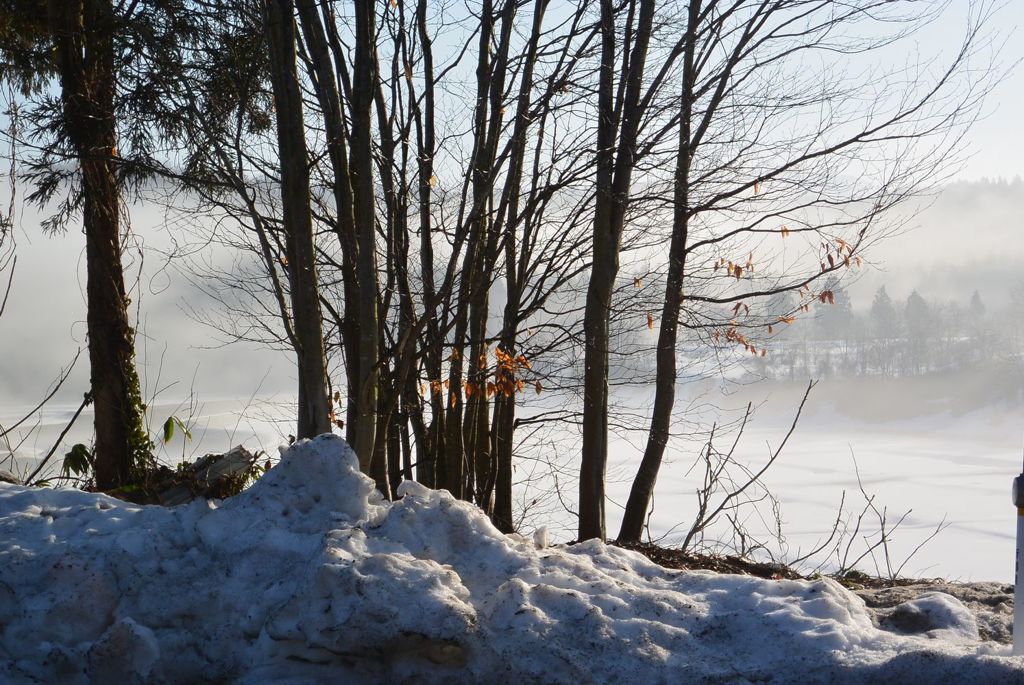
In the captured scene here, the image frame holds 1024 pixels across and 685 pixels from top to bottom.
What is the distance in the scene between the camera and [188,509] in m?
2.56

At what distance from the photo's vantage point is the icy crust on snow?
2016 millimetres

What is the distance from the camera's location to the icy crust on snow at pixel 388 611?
6.61 ft

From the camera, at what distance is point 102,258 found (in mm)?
6773

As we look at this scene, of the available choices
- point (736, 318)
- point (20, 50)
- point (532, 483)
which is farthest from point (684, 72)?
point (20, 50)

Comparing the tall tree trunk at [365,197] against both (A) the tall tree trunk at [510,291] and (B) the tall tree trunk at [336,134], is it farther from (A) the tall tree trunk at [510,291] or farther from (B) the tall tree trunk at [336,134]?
(A) the tall tree trunk at [510,291]

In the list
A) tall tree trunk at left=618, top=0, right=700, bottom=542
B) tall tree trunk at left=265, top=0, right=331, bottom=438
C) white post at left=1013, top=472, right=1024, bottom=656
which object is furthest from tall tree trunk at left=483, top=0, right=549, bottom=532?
white post at left=1013, top=472, right=1024, bottom=656

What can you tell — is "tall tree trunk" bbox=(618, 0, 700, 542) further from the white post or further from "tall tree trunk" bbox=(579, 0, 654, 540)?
the white post

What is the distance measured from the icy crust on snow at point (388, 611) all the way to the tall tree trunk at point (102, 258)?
462 centimetres

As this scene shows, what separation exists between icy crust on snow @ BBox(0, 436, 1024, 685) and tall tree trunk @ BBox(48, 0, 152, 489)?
4622 millimetres

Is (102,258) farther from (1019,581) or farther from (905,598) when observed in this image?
(1019,581)

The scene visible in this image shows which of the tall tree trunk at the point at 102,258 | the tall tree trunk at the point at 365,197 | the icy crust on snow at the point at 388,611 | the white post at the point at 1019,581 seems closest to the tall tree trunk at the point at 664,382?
the tall tree trunk at the point at 365,197

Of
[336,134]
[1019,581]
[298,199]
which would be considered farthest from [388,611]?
[336,134]

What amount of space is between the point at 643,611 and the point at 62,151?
5639mm

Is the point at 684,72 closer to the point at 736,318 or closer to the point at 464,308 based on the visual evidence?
the point at 736,318
